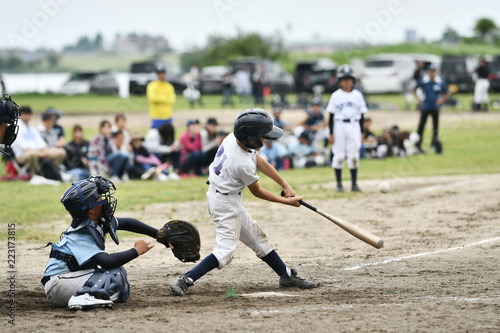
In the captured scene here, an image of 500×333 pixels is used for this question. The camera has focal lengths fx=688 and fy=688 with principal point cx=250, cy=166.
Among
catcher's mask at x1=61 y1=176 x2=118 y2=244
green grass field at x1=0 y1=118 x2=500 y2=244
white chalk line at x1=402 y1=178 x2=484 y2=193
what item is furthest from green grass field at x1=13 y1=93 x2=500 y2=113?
catcher's mask at x1=61 y1=176 x2=118 y2=244

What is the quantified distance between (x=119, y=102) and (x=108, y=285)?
1186 inches

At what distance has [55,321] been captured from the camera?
5.42 meters

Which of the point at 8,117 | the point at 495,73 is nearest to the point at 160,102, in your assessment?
the point at 8,117

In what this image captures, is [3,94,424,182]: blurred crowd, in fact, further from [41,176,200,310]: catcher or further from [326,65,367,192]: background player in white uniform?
[41,176,200,310]: catcher

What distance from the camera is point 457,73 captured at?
36625 millimetres

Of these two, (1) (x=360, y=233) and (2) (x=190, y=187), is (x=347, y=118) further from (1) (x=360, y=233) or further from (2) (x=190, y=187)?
(1) (x=360, y=233)

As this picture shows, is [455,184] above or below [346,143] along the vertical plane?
below

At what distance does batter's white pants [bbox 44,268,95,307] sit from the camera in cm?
583

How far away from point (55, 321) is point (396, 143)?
13252mm

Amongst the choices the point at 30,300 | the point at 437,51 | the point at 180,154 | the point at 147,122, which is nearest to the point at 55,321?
the point at 30,300

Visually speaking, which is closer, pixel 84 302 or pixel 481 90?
pixel 84 302

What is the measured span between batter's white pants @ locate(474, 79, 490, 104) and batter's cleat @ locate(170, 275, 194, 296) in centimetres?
2372

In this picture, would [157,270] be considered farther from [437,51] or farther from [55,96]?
[437,51]

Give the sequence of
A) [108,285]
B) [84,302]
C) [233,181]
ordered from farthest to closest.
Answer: [233,181], [108,285], [84,302]
